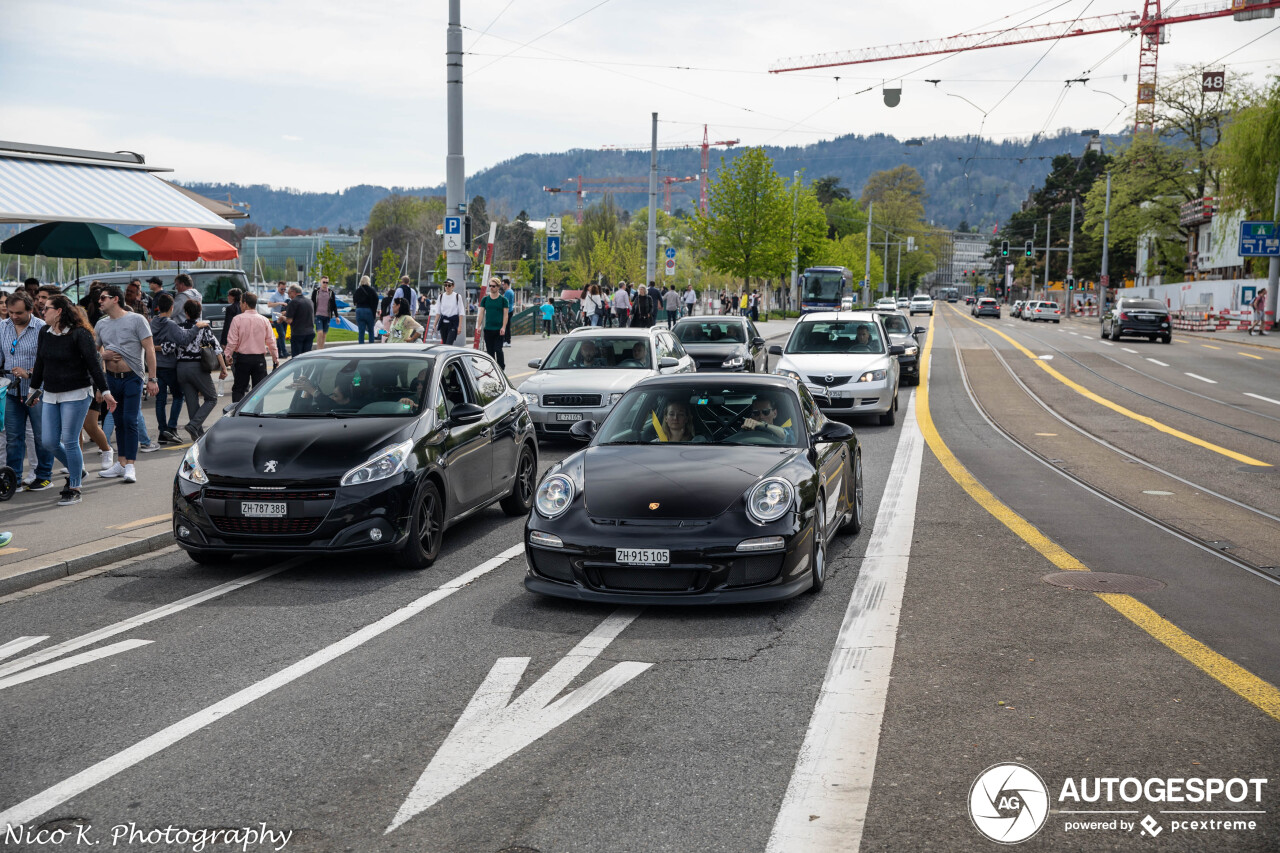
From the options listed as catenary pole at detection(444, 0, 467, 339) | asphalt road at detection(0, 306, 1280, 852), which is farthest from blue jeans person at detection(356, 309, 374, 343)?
asphalt road at detection(0, 306, 1280, 852)

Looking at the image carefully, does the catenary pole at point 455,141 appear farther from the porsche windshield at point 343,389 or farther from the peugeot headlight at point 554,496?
the peugeot headlight at point 554,496

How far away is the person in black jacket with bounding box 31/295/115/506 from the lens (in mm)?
10031

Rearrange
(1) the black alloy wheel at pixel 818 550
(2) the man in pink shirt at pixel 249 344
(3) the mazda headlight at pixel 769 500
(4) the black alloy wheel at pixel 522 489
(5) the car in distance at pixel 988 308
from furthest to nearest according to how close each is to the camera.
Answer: (5) the car in distance at pixel 988 308 → (2) the man in pink shirt at pixel 249 344 → (4) the black alloy wheel at pixel 522 489 → (1) the black alloy wheel at pixel 818 550 → (3) the mazda headlight at pixel 769 500

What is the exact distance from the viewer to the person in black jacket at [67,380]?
395 inches

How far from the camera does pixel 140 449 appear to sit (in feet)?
44.7

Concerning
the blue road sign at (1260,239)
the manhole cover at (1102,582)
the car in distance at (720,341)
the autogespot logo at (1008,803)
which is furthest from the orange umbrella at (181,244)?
the blue road sign at (1260,239)

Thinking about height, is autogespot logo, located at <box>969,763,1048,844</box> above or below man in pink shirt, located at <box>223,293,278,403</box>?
below

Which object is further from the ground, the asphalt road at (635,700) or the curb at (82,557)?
the asphalt road at (635,700)

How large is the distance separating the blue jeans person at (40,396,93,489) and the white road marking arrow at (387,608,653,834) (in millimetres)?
6227

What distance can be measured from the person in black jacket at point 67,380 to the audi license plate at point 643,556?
583cm

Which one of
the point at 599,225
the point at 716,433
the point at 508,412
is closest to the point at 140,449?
the point at 508,412

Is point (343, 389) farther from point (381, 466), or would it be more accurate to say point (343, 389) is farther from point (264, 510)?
point (264, 510)

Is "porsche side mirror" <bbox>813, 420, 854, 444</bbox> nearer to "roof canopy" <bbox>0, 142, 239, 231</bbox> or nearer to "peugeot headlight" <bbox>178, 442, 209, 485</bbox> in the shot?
"peugeot headlight" <bbox>178, 442, 209, 485</bbox>

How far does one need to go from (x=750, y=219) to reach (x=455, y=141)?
35829 millimetres
